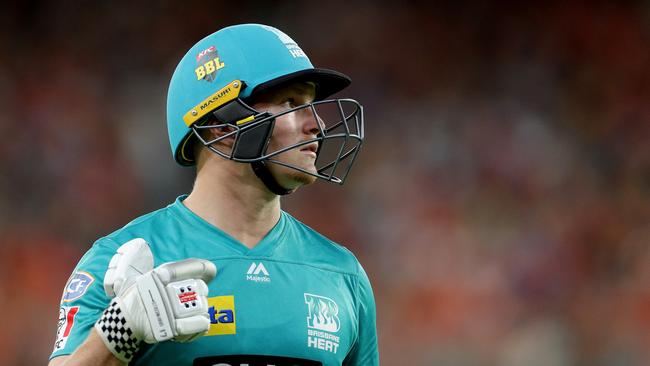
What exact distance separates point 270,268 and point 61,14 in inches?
174

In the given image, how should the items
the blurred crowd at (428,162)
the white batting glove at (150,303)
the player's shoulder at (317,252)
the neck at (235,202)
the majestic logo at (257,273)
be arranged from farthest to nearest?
the blurred crowd at (428,162) → the player's shoulder at (317,252) → the neck at (235,202) → the majestic logo at (257,273) → the white batting glove at (150,303)

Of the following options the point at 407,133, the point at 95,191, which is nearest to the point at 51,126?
the point at 95,191

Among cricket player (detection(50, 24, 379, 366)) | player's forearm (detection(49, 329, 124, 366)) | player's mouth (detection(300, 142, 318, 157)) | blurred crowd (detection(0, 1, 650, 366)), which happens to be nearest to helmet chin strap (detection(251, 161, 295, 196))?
cricket player (detection(50, 24, 379, 366))

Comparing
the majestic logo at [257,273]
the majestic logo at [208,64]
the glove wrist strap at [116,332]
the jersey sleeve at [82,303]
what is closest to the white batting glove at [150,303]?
the glove wrist strap at [116,332]

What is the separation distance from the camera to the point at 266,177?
2.91 metres

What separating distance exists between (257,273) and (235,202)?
25 cm

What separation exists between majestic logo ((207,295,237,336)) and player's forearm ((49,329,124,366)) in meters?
0.32

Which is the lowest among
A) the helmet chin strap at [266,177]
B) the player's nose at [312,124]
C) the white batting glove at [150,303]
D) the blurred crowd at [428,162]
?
the blurred crowd at [428,162]

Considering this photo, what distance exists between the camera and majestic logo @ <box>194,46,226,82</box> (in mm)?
3021

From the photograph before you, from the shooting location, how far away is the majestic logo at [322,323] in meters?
2.83

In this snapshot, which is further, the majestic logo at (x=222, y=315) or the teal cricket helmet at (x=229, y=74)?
the teal cricket helmet at (x=229, y=74)

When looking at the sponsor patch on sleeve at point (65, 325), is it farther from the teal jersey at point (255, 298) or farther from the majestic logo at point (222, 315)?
the majestic logo at point (222, 315)

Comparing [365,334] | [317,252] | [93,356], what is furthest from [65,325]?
[365,334]

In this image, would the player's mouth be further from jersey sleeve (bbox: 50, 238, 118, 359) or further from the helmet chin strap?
jersey sleeve (bbox: 50, 238, 118, 359)
